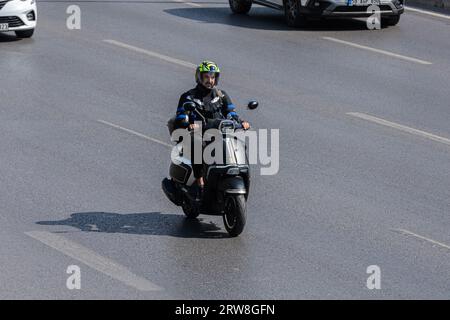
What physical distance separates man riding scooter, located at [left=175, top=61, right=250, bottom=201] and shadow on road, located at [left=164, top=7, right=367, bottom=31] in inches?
529

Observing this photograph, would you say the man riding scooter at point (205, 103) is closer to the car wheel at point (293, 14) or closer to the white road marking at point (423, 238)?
the white road marking at point (423, 238)

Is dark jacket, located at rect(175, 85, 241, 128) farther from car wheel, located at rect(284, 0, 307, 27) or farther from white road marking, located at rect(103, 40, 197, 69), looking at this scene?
car wheel, located at rect(284, 0, 307, 27)

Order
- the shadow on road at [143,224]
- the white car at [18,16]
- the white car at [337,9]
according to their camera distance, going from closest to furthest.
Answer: the shadow on road at [143,224] < the white car at [18,16] < the white car at [337,9]

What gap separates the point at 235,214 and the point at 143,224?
1.13m

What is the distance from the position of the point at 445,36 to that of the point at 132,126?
33.1 ft

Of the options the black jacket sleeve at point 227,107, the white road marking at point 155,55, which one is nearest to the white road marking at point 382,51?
the white road marking at point 155,55

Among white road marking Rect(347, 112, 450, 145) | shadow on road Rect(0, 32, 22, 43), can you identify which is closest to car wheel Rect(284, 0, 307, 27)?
shadow on road Rect(0, 32, 22, 43)

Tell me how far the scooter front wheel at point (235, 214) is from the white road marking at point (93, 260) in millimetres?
1372

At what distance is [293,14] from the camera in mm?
26062

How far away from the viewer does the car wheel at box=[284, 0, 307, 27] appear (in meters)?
25.9

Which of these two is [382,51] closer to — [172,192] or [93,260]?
[172,192]

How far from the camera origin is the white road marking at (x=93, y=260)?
35.3ft

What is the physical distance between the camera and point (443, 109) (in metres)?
18.8
